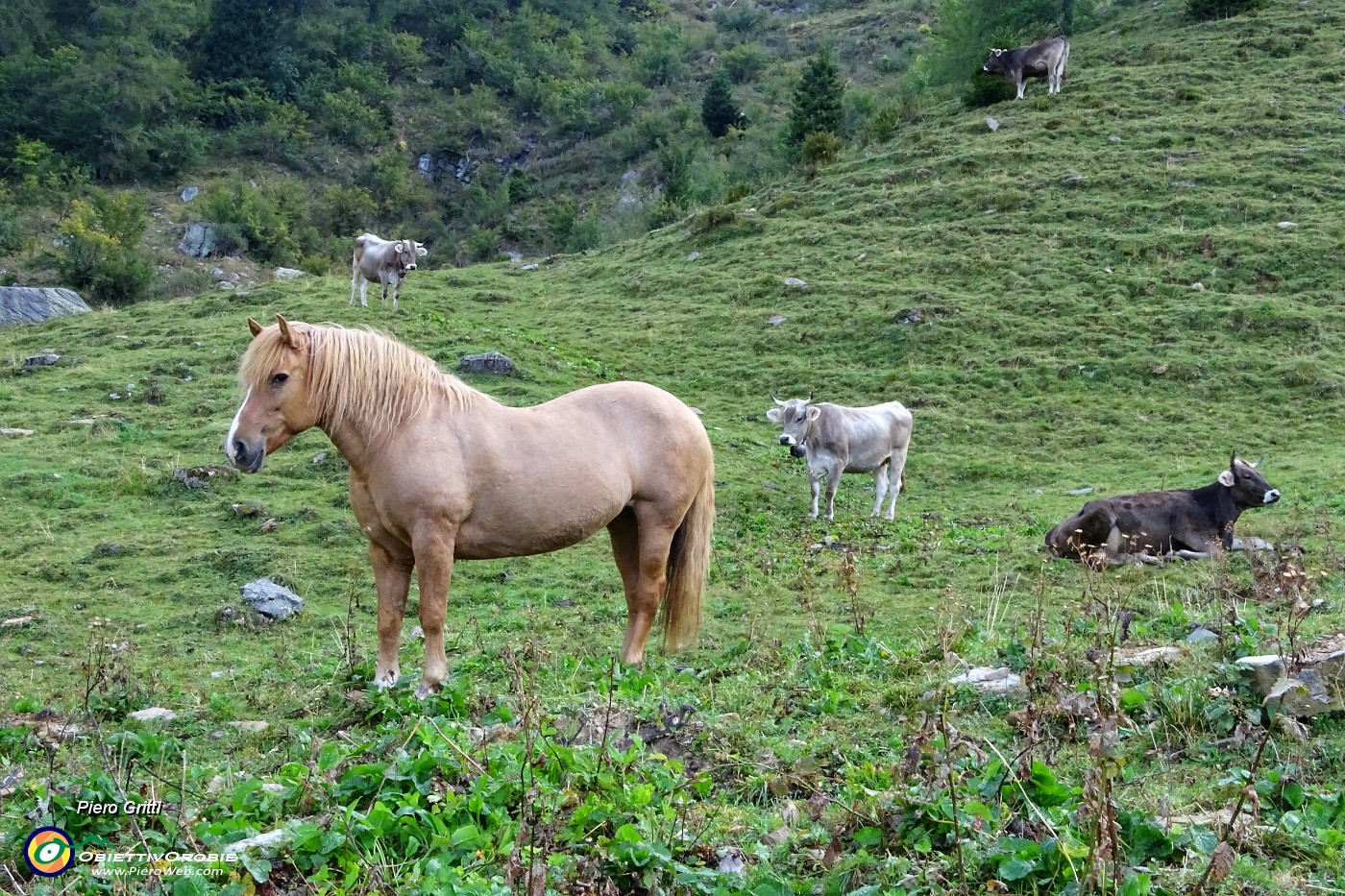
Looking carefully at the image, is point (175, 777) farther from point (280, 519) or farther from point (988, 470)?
point (988, 470)

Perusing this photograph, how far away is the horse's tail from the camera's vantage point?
795 cm

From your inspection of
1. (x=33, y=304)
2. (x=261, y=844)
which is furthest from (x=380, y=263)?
(x=261, y=844)

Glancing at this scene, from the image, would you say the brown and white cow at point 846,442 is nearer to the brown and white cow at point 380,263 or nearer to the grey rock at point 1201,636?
the grey rock at point 1201,636

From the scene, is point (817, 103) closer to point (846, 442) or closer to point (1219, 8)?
point (1219, 8)

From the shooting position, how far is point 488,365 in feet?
58.3

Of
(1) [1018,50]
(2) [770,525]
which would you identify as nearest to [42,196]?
(1) [1018,50]

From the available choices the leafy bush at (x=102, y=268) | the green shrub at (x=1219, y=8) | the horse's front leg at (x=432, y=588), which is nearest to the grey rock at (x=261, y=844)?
the horse's front leg at (x=432, y=588)

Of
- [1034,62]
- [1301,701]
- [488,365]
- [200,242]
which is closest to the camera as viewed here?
[1301,701]

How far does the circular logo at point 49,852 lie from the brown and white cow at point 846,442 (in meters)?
11.5

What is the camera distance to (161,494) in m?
13.3

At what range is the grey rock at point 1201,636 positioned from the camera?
615 centimetres

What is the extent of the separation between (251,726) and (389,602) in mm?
1120

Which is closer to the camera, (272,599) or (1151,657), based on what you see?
(1151,657)

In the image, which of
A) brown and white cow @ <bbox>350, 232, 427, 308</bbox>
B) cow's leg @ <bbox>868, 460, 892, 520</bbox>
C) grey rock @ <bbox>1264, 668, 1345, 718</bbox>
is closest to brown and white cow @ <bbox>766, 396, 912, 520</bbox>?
cow's leg @ <bbox>868, 460, 892, 520</bbox>
